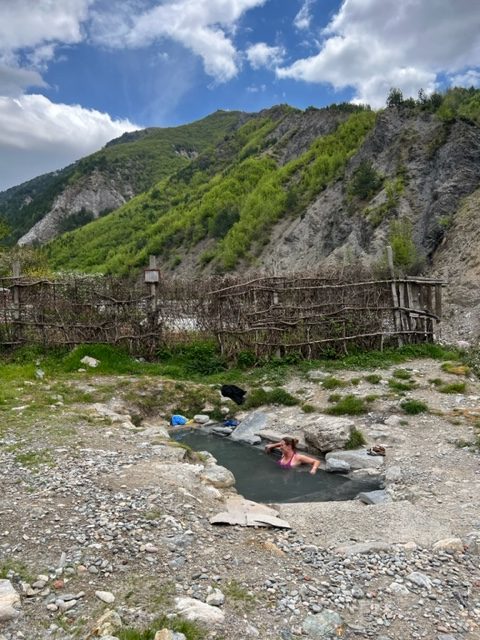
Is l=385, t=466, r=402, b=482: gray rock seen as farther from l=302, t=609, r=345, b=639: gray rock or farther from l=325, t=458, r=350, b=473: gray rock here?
l=302, t=609, r=345, b=639: gray rock

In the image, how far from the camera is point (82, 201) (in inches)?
4067

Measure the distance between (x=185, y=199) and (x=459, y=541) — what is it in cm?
6734

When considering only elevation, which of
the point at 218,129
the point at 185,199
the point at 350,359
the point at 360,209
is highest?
the point at 218,129

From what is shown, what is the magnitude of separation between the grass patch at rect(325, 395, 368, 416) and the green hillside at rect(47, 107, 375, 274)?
103 ft

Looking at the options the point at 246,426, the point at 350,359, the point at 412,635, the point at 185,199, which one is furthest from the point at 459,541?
the point at 185,199

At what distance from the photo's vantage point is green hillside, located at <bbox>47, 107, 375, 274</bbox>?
42.2 m

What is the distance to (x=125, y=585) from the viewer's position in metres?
3.95

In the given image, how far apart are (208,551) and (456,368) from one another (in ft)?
27.1

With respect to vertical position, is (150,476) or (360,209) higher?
(360,209)

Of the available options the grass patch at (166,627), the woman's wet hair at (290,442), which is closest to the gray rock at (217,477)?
the woman's wet hair at (290,442)

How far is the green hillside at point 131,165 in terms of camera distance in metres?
108

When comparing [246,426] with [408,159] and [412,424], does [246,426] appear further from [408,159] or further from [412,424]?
[408,159]

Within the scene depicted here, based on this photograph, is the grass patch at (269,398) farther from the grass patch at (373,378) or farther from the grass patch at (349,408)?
the grass patch at (373,378)

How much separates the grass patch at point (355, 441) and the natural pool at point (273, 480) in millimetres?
789
